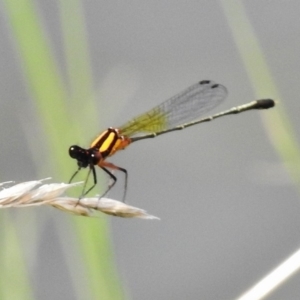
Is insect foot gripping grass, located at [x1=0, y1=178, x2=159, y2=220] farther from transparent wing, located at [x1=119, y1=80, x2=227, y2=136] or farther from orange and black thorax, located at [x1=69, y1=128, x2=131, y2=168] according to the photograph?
transparent wing, located at [x1=119, y1=80, x2=227, y2=136]

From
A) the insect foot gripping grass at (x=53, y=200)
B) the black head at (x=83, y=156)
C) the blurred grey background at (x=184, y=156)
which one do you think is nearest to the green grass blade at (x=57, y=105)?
the blurred grey background at (x=184, y=156)

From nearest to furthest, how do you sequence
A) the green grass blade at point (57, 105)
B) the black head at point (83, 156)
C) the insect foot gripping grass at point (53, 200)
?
the insect foot gripping grass at point (53, 200), the black head at point (83, 156), the green grass blade at point (57, 105)

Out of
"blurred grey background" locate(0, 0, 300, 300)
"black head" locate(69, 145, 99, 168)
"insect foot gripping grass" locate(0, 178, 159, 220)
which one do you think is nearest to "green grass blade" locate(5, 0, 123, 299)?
"blurred grey background" locate(0, 0, 300, 300)

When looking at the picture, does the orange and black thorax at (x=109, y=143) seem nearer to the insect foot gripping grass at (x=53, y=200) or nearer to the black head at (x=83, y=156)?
the black head at (x=83, y=156)

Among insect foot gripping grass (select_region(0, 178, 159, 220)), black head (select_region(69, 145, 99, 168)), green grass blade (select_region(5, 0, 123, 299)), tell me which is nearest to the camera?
insect foot gripping grass (select_region(0, 178, 159, 220))

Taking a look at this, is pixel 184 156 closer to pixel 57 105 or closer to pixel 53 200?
pixel 57 105

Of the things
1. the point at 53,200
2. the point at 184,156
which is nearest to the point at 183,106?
the point at 184,156

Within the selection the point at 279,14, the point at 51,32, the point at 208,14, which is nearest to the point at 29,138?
the point at 51,32
